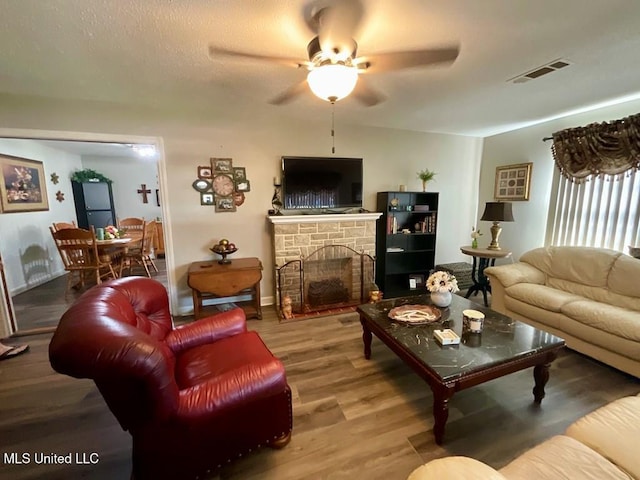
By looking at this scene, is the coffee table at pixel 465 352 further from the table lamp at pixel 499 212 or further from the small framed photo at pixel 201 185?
the small framed photo at pixel 201 185

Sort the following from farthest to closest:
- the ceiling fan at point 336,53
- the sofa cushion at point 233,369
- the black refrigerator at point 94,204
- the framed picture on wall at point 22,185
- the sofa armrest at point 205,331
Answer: the black refrigerator at point 94,204 < the framed picture on wall at point 22,185 < the sofa armrest at point 205,331 < the ceiling fan at point 336,53 < the sofa cushion at point 233,369

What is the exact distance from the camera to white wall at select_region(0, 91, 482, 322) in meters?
2.66

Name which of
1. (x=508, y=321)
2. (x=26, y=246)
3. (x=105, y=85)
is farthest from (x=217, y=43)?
(x=26, y=246)

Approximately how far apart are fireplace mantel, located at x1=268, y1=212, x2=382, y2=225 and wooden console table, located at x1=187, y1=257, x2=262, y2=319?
57cm

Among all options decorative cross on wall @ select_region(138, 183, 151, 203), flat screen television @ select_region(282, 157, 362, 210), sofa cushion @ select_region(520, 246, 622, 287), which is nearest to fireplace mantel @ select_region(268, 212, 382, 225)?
flat screen television @ select_region(282, 157, 362, 210)

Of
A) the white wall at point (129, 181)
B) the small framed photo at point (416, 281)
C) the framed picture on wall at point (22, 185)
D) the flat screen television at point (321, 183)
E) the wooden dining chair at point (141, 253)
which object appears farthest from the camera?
the white wall at point (129, 181)

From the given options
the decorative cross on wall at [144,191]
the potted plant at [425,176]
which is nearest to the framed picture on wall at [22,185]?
the decorative cross on wall at [144,191]

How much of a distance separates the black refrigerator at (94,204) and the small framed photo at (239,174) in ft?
14.6

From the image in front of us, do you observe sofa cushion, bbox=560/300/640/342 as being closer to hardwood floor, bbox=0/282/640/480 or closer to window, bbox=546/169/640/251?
hardwood floor, bbox=0/282/640/480

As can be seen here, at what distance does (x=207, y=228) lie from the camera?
10.6 ft

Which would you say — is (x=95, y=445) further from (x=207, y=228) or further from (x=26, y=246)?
(x=26, y=246)

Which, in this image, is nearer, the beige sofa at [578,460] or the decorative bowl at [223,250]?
the beige sofa at [578,460]

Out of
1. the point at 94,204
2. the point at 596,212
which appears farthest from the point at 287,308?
the point at 94,204

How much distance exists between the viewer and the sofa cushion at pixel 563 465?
0.93 metres
